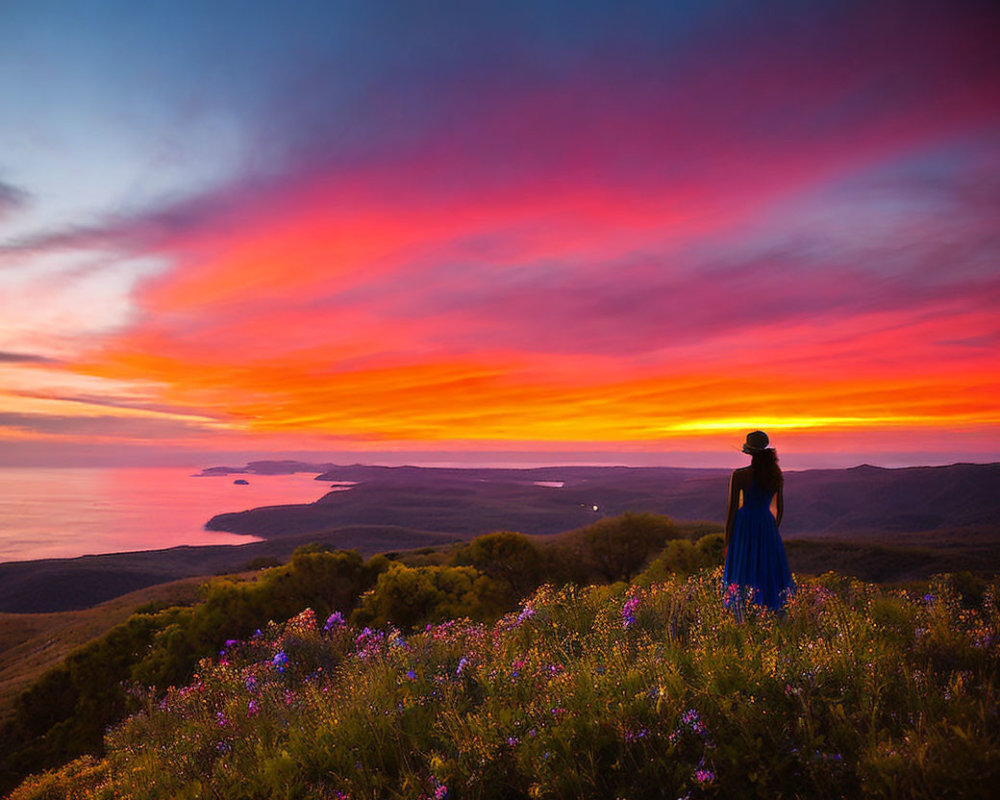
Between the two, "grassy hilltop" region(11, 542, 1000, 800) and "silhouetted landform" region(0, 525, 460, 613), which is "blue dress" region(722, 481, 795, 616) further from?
"silhouetted landform" region(0, 525, 460, 613)

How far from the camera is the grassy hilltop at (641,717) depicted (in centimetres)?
305

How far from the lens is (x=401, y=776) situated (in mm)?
3861

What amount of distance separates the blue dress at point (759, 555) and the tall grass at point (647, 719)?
78 centimetres

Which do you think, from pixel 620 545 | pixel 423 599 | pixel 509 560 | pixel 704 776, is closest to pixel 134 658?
pixel 423 599

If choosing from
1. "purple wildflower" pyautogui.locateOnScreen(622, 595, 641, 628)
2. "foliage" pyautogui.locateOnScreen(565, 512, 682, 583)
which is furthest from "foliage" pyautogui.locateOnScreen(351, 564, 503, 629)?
"purple wildflower" pyautogui.locateOnScreen(622, 595, 641, 628)

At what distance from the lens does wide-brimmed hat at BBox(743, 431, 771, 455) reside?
22.5 feet

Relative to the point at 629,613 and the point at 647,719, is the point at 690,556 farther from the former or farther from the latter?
the point at 647,719

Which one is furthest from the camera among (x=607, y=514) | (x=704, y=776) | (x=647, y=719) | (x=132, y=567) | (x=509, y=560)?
(x=607, y=514)

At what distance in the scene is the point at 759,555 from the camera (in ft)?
22.6

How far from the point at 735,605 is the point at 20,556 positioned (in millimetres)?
182980

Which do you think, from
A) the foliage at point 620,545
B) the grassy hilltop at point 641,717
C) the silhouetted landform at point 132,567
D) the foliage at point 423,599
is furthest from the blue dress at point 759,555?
the silhouetted landform at point 132,567

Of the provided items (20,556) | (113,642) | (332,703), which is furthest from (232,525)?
(332,703)

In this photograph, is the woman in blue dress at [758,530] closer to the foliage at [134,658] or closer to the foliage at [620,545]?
the foliage at [134,658]

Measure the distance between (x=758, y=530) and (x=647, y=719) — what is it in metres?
4.05
